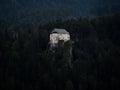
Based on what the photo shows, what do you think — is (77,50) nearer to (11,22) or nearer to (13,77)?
(13,77)

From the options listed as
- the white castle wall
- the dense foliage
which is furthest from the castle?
the dense foliage

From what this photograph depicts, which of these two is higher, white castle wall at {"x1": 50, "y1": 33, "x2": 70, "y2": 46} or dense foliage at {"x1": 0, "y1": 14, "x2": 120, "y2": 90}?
white castle wall at {"x1": 50, "y1": 33, "x2": 70, "y2": 46}

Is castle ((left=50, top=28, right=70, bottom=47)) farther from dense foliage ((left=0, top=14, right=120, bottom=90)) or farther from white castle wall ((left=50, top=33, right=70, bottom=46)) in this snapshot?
dense foliage ((left=0, top=14, right=120, bottom=90))

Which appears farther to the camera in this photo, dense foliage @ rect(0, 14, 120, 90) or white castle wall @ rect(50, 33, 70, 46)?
white castle wall @ rect(50, 33, 70, 46)

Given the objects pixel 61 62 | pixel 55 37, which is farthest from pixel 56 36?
pixel 61 62

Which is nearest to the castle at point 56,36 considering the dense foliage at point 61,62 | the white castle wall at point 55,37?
the white castle wall at point 55,37

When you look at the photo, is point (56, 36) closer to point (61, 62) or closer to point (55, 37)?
point (55, 37)

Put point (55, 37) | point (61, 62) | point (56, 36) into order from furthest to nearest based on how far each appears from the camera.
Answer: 1. point (55, 37)
2. point (56, 36)
3. point (61, 62)

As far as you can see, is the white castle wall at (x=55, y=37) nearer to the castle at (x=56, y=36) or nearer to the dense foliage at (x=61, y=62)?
the castle at (x=56, y=36)

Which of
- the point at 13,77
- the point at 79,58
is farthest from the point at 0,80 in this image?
the point at 79,58
